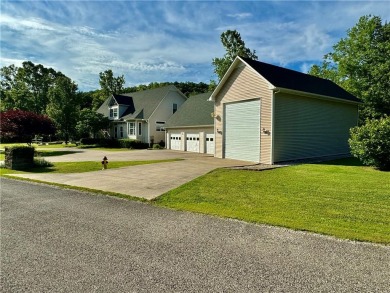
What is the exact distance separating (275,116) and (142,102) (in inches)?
942

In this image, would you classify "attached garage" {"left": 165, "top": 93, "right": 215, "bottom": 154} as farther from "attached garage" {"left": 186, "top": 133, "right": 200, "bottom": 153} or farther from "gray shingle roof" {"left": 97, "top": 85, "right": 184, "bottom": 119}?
"gray shingle roof" {"left": 97, "top": 85, "right": 184, "bottom": 119}

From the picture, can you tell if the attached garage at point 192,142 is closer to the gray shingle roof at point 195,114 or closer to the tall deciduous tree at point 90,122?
the gray shingle roof at point 195,114

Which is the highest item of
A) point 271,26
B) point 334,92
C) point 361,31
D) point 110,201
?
point 361,31

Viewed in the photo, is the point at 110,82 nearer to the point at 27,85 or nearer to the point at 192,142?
the point at 27,85

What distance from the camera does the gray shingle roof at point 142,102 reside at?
33.1 meters

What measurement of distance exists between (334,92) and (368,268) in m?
19.8

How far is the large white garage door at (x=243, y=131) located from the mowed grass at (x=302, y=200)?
5.28 m

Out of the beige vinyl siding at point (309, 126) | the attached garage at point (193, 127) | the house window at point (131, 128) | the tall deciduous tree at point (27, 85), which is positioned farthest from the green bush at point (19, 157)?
the tall deciduous tree at point (27, 85)

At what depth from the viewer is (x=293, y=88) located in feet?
53.7

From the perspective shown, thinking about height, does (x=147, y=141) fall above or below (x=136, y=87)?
below

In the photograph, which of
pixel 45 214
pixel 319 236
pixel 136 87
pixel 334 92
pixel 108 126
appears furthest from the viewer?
pixel 136 87

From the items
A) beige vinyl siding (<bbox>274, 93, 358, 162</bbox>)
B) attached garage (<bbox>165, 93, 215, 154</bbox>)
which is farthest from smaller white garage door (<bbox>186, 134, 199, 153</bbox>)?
beige vinyl siding (<bbox>274, 93, 358, 162</bbox>)

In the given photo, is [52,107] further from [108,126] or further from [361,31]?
[361,31]

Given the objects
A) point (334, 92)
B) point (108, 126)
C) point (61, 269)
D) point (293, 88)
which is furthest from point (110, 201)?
point (108, 126)
